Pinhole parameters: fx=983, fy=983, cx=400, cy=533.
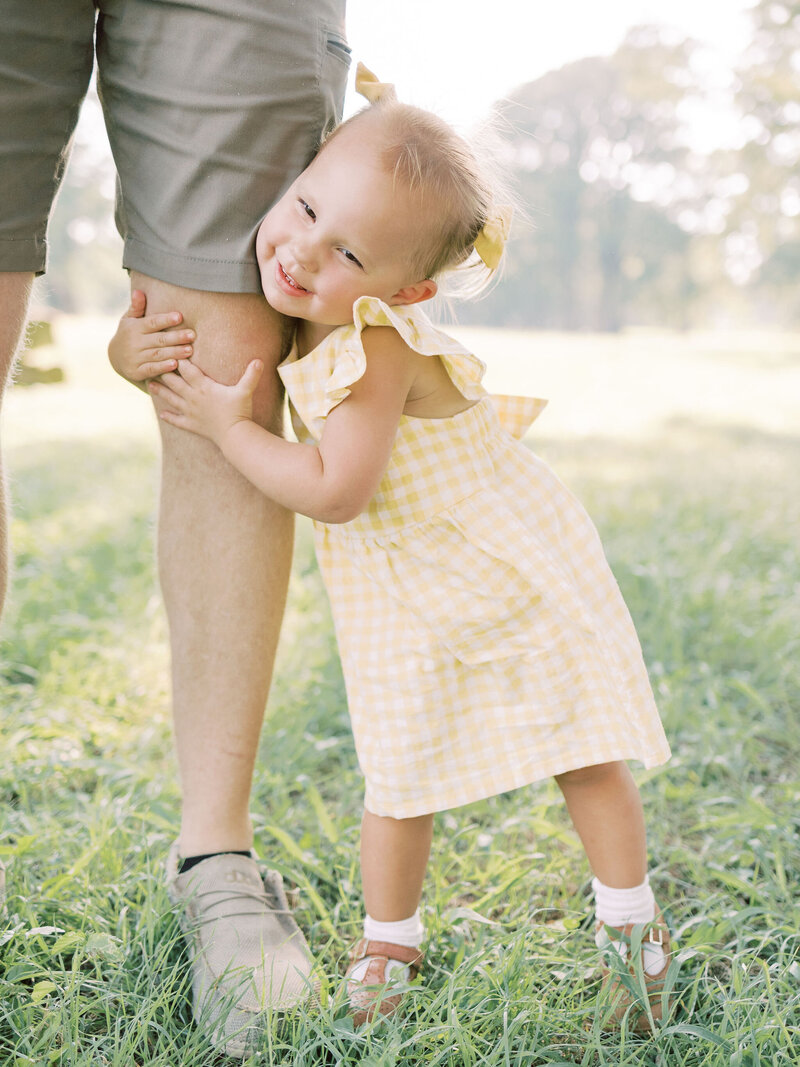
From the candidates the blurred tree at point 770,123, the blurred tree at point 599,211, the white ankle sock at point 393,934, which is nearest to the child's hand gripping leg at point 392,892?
the white ankle sock at point 393,934

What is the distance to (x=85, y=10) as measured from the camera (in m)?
→ 1.28

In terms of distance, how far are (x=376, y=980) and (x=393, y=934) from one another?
0.07 m

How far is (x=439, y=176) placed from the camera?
1.25 metres

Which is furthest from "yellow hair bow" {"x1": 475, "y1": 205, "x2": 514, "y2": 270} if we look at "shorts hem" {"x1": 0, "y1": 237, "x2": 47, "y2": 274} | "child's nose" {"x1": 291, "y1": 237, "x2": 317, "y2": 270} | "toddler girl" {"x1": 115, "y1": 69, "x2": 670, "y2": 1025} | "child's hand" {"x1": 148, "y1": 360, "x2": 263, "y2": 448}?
"shorts hem" {"x1": 0, "y1": 237, "x2": 47, "y2": 274}

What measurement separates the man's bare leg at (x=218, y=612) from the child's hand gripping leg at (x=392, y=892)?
24 cm

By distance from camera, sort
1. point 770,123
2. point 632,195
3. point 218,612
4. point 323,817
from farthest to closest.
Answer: point 632,195 < point 770,123 < point 323,817 < point 218,612

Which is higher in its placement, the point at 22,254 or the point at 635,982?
the point at 22,254

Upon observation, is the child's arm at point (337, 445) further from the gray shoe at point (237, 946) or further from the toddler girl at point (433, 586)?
the gray shoe at point (237, 946)

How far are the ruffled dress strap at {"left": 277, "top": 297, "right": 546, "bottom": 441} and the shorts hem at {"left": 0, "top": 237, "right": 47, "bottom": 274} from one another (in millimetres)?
359

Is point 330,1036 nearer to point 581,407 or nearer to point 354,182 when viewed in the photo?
point 354,182

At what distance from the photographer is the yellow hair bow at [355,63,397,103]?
4.41 feet

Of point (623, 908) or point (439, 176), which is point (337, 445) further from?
point (623, 908)

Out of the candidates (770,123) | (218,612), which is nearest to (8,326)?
(218,612)

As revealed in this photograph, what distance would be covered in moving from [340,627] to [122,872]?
0.53 meters
